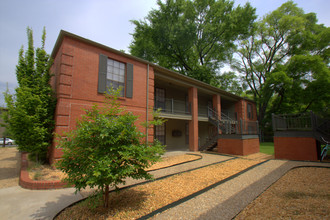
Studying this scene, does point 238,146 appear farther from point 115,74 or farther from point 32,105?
point 32,105

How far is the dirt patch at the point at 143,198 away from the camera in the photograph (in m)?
3.10

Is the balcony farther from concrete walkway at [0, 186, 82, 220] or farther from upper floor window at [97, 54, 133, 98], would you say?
concrete walkway at [0, 186, 82, 220]

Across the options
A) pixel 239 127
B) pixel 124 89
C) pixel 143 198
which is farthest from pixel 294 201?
pixel 124 89

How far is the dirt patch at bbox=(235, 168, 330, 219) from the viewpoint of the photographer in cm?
293

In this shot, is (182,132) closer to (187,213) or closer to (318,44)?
(187,213)

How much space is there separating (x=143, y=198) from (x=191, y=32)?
846 inches

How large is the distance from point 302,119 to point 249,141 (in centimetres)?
338

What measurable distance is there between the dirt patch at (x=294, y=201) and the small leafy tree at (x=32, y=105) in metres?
7.33

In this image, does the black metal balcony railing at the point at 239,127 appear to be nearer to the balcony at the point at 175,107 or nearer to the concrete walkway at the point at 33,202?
the balcony at the point at 175,107

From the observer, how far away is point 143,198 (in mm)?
3746

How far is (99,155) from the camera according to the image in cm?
296

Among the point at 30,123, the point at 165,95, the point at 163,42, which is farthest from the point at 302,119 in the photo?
the point at 163,42

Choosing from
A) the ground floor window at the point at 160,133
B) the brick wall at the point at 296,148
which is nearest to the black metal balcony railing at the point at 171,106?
the ground floor window at the point at 160,133

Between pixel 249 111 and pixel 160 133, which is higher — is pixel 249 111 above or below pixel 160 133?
above
